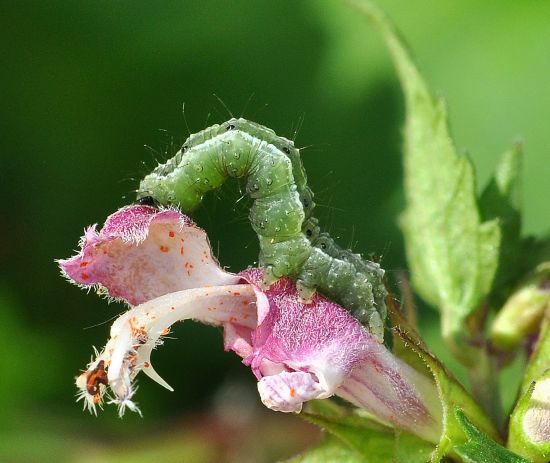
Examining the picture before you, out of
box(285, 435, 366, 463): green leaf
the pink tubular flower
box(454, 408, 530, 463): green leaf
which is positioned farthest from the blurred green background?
box(454, 408, 530, 463): green leaf

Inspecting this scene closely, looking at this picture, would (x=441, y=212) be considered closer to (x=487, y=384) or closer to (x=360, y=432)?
(x=487, y=384)

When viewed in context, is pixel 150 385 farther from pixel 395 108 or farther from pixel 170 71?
pixel 395 108

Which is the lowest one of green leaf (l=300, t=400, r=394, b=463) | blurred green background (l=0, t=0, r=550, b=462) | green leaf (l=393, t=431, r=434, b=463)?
blurred green background (l=0, t=0, r=550, b=462)

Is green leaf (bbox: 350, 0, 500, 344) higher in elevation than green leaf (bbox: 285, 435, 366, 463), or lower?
higher

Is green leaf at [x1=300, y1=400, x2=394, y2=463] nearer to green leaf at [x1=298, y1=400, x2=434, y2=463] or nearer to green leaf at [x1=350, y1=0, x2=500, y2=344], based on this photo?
green leaf at [x1=298, y1=400, x2=434, y2=463]

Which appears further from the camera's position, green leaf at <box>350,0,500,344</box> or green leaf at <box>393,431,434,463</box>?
green leaf at <box>350,0,500,344</box>

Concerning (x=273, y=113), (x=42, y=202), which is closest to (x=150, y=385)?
(x=42, y=202)

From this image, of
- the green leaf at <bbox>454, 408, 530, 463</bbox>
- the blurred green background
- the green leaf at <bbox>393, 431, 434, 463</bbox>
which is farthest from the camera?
the blurred green background

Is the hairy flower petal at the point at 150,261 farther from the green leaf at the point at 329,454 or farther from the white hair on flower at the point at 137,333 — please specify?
the green leaf at the point at 329,454

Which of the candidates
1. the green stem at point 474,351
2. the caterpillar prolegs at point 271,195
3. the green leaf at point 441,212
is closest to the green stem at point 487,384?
the green stem at point 474,351
